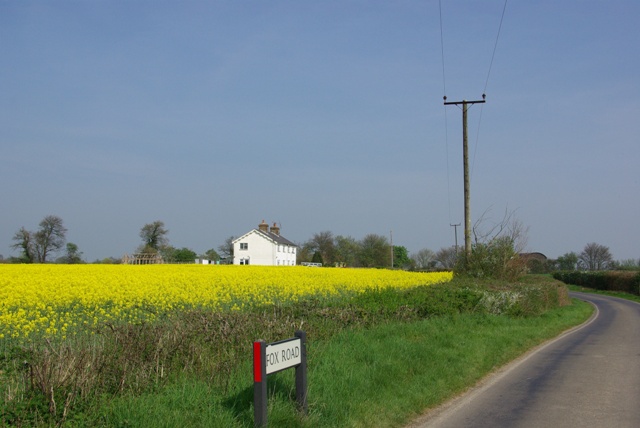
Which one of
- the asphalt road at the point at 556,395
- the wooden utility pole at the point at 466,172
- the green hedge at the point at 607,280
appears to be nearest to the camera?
the asphalt road at the point at 556,395

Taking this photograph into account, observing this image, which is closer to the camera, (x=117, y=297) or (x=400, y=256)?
(x=117, y=297)

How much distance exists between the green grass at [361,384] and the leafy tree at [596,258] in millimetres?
112071

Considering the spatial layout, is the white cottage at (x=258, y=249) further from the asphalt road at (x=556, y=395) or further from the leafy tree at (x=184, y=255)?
the asphalt road at (x=556, y=395)

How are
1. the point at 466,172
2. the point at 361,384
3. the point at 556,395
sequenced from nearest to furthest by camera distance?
the point at 361,384, the point at 556,395, the point at 466,172

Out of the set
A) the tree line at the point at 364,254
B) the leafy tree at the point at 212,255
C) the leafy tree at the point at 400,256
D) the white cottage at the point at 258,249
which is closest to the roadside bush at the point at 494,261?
the tree line at the point at 364,254

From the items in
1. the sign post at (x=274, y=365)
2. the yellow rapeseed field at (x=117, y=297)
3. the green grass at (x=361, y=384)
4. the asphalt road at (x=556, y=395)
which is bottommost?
the asphalt road at (x=556, y=395)

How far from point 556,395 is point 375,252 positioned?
378 ft

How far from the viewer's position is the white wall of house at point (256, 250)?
3565 inches

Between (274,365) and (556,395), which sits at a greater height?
(274,365)

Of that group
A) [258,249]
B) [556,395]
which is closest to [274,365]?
[556,395]

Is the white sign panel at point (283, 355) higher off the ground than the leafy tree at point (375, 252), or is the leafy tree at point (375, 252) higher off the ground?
the leafy tree at point (375, 252)

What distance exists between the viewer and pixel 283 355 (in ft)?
21.8

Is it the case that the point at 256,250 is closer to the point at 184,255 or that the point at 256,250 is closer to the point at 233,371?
the point at 184,255

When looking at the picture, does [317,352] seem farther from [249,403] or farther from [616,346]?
[616,346]
